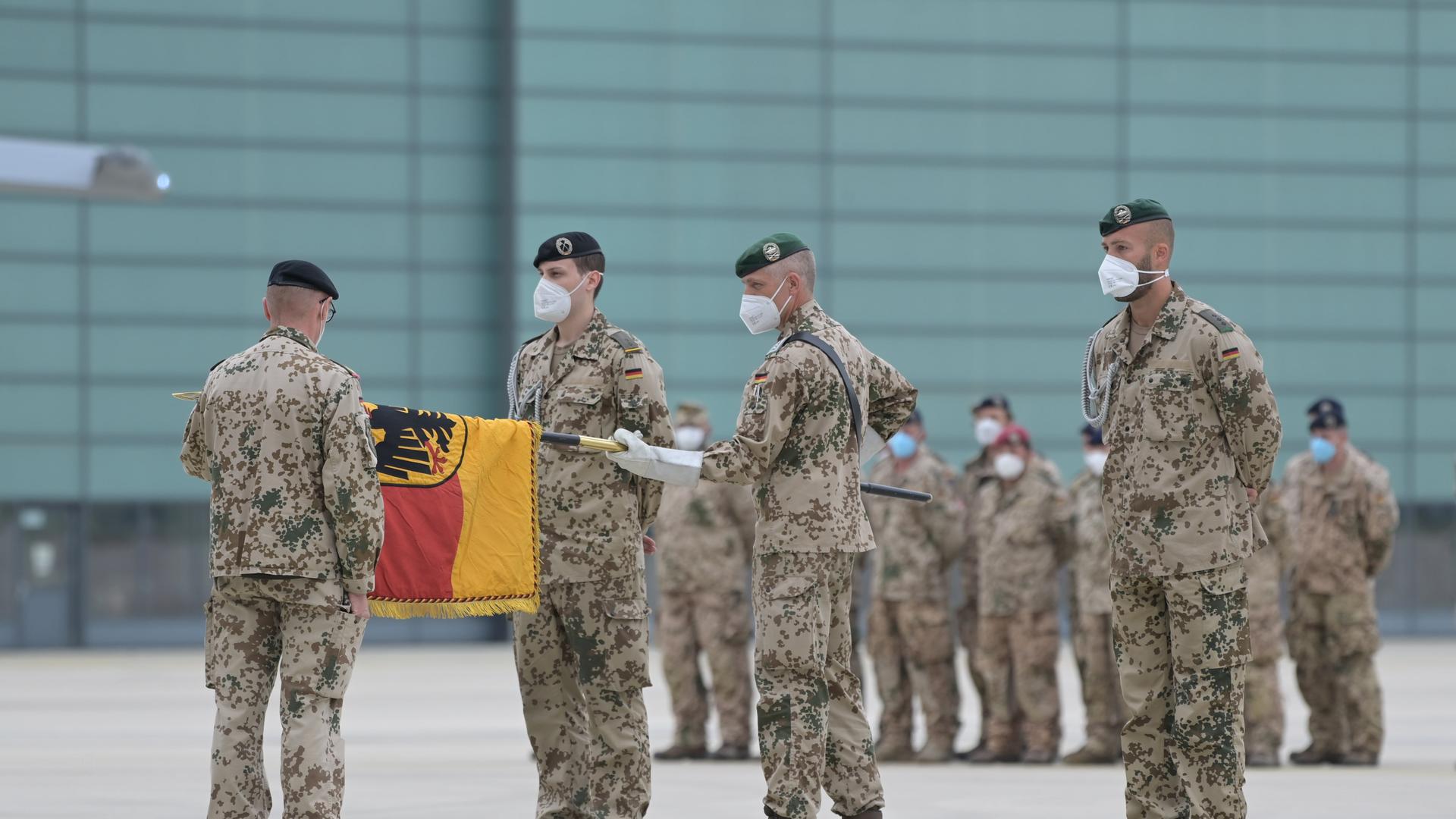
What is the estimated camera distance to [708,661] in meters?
12.8

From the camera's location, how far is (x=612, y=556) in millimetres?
7629

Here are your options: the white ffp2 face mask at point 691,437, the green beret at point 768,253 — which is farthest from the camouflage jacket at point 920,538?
the green beret at point 768,253

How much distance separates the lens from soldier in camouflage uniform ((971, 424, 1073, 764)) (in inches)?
504

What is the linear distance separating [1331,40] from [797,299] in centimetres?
2951

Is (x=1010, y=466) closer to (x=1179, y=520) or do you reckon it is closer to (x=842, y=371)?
(x=842, y=371)

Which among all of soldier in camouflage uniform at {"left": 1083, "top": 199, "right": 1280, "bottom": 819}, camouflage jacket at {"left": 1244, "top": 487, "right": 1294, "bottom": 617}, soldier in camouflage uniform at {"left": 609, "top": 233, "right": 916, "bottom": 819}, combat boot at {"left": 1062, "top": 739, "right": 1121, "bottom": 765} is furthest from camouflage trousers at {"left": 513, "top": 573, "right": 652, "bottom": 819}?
camouflage jacket at {"left": 1244, "top": 487, "right": 1294, "bottom": 617}

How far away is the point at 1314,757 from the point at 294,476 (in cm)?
811

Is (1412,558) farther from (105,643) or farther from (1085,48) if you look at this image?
→ (105,643)

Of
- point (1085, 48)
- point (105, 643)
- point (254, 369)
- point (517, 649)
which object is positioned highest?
point (1085, 48)

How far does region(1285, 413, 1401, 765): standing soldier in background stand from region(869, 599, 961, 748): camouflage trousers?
7.29 ft

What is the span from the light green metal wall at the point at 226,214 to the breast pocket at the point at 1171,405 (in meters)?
25.3

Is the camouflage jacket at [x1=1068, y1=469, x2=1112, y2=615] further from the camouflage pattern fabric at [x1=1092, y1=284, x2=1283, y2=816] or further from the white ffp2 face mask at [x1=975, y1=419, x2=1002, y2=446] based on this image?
the camouflage pattern fabric at [x1=1092, y1=284, x2=1283, y2=816]

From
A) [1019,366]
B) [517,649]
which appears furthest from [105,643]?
[517,649]

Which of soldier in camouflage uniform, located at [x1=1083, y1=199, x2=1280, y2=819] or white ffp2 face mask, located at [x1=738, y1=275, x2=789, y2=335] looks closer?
soldier in camouflage uniform, located at [x1=1083, y1=199, x2=1280, y2=819]
